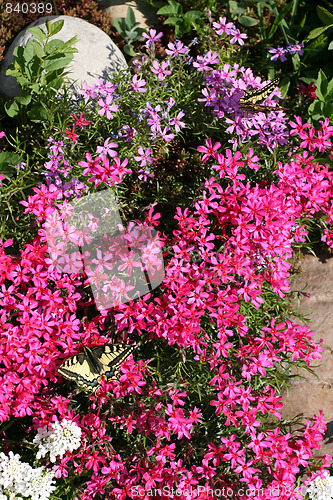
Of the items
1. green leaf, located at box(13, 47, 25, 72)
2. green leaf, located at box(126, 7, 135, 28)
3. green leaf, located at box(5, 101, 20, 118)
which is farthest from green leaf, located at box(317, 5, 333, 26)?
green leaf, located at box(5, 101, 20, 118)

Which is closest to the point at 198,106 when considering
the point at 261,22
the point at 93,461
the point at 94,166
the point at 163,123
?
the point at 163,123

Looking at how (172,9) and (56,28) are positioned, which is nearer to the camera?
(56,28)

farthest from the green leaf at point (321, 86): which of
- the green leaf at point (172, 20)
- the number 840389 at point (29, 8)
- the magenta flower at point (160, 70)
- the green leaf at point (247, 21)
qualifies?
the number 840389 at point (29, 8)

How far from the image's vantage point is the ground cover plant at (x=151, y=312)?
3.03 m

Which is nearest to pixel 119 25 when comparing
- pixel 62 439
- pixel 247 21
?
pixel 247 21

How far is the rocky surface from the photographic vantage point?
407 centimetres

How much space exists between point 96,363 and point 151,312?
1.64 feet

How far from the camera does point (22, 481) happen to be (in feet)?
9.47

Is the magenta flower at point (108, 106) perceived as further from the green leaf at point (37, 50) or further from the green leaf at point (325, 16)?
the green leaf at point (325, 16)

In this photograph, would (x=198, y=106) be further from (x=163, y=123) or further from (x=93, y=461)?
(x=93, y=461)

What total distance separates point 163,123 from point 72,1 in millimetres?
2372

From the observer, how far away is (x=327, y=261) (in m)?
4.46

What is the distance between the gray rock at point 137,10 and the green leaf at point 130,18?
0.31 meters

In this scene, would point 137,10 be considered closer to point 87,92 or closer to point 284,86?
point 284,86
